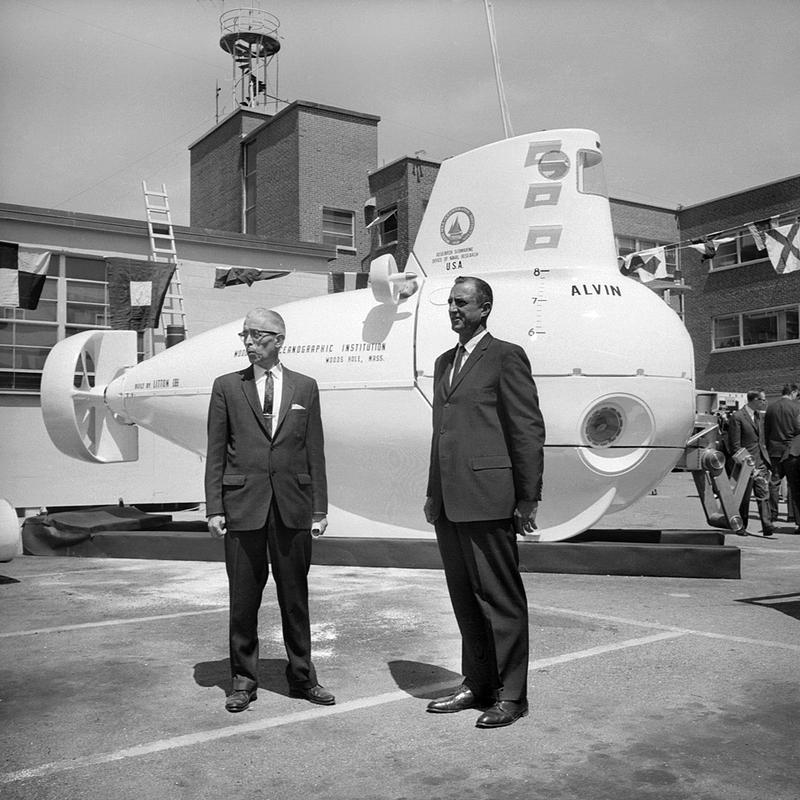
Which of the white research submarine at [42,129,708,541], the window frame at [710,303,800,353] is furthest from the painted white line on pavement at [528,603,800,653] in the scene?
the window frame at [710,303,800,353]

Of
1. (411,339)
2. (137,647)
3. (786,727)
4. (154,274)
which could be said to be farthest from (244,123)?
(786,727)

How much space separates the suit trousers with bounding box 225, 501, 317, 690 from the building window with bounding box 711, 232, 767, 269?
26.1 metres

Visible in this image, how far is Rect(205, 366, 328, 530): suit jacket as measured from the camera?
4.11 meters

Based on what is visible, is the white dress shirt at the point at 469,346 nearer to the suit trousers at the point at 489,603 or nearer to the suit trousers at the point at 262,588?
the suit trousers at the point at 489,603

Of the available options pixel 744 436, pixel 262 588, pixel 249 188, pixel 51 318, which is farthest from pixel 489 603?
pixel 249 188

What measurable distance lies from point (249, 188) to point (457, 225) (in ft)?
70.0

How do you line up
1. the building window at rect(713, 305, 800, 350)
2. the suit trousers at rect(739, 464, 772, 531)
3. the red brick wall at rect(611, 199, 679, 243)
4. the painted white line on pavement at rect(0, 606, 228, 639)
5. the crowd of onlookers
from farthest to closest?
the red brick wall at rect(611, 199, 679, 243) < the building window at rect(713, 305, 800, 350) < the suit trousers at rect(739, 464, 772, 531) < the crowd of onlookers < the painted white line on pavement at rect(0, 606, 228, 639)

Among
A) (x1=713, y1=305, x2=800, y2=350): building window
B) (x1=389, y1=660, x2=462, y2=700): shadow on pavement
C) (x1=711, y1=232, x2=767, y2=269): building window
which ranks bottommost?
(x1=389, y1=660, x2=462, y2=700): shadow on pavement

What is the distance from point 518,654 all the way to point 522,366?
1248 millimetres

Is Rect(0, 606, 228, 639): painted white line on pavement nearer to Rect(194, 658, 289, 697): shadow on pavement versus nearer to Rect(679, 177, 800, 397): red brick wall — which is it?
Rect(194, 658, 289, 697): shadow on pavement

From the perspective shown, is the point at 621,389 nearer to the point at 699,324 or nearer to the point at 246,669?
the point at 246,669

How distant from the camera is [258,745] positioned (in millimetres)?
3424

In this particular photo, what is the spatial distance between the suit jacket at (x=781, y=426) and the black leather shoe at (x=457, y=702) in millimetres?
7624

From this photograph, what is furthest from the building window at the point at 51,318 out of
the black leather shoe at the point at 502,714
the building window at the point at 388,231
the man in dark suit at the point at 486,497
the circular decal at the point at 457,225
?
the building window at the point at 388,231
